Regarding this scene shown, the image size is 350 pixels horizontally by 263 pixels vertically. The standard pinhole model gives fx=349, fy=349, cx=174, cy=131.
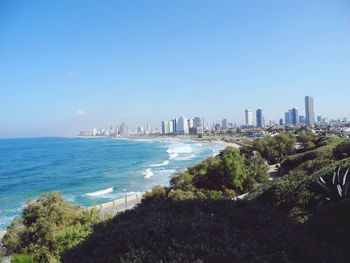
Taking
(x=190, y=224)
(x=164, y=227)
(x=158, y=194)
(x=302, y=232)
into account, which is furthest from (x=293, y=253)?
(x=158, y=194)

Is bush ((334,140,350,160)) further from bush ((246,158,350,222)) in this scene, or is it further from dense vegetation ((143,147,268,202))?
dense vegetation ((143,147,268,202))

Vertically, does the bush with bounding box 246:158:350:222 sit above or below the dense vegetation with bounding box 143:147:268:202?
above

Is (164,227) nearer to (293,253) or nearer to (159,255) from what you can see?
(159,255)

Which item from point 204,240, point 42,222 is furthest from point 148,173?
point 204,240

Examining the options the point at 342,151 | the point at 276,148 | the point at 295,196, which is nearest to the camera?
the point at 295,196

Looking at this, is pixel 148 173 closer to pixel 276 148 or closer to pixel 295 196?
pixel 276 148

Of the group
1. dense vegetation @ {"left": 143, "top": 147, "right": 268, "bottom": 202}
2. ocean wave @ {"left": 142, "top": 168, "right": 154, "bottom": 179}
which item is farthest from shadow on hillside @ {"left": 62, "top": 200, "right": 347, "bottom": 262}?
ocean wave @ {"left": 142, "top": 168, "right": 154, "bottom": 179}
